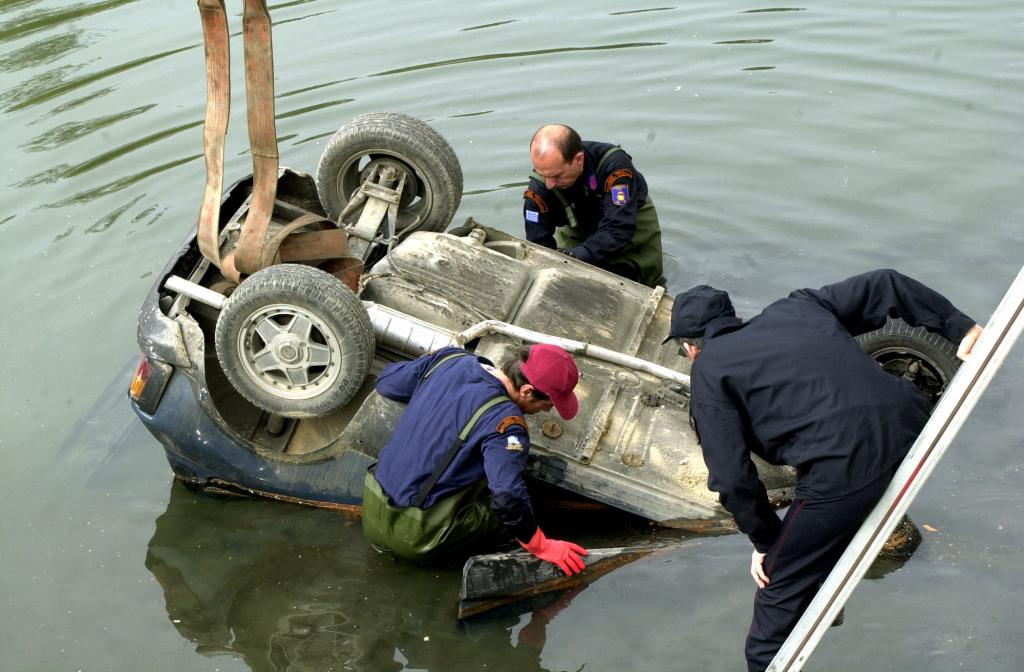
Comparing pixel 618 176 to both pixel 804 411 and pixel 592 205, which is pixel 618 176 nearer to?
pixel 592 205

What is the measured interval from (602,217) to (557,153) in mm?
676

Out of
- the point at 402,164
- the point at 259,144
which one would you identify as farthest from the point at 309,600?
the point at 402,164

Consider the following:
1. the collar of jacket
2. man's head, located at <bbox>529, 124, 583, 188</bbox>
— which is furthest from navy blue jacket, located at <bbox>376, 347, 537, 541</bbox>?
man's head, located at <bbox>529, 124, 583, 188</bbox>

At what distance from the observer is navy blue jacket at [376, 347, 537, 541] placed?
5027 millimetres

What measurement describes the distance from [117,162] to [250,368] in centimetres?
593

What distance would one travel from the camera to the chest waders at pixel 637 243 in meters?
7.44

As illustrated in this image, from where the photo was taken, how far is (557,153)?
6.84 metres

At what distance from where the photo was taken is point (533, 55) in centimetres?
1184

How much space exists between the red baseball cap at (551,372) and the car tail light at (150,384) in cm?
220

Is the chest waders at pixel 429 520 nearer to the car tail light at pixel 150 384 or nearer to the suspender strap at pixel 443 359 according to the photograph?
the suspender strap at pixel 443 359

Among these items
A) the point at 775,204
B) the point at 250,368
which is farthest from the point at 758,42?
the point at 250,368

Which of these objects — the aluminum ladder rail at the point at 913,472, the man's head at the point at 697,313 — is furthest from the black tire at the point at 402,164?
the aluminum ladder rail at the point at 913,472

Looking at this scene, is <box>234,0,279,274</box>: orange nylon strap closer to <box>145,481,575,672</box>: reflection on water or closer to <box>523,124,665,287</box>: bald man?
<box>145,481,575,672</box>: reflection on water

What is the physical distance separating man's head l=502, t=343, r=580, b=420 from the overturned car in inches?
16.2
